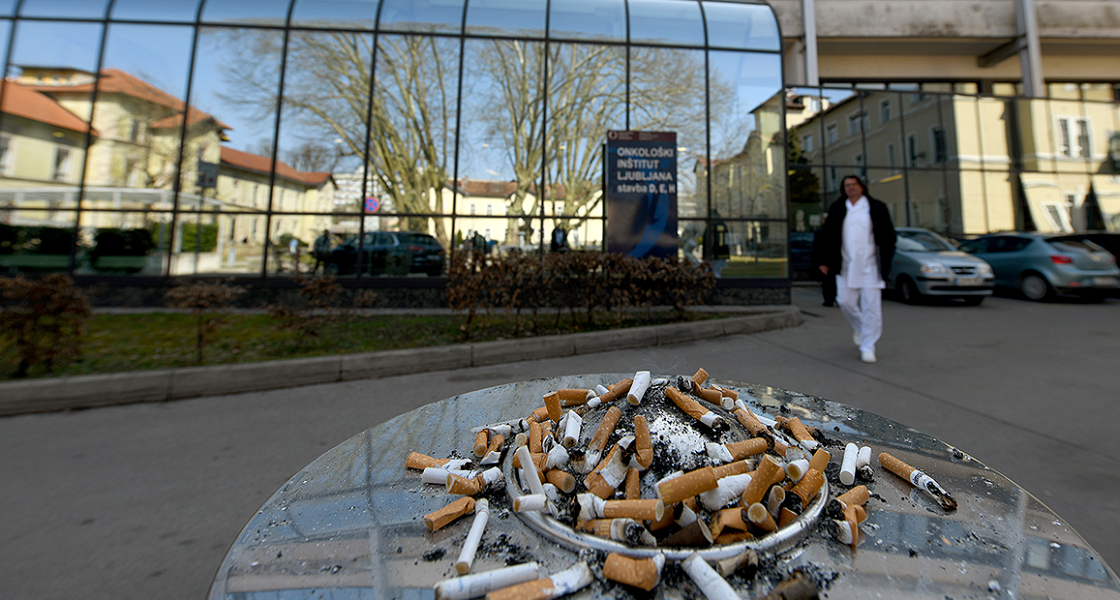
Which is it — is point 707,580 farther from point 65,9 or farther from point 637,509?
point 65,9

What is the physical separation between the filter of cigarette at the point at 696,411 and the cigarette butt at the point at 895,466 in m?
0.40

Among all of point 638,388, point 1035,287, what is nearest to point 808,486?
point 638,388

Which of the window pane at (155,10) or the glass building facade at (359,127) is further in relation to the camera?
the window pane at (155,10)

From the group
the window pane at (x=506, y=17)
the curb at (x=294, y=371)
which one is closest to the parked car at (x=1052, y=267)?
the curb at (x=294, y=371)

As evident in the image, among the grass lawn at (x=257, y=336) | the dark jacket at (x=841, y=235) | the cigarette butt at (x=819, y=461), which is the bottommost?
the grass lawn at (x=257, y=336)

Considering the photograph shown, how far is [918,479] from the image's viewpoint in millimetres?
1112

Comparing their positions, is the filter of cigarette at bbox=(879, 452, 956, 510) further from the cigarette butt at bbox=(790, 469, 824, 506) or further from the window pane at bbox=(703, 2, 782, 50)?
the window pane at bbox=(703, 2, 782, 50)

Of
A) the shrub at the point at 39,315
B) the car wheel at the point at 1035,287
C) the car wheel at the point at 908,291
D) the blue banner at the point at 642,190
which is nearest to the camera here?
the shrub at the point at 39,315

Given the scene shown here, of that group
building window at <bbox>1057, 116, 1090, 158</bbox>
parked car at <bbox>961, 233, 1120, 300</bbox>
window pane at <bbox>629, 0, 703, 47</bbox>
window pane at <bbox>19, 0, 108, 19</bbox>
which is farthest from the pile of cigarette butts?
building window at <bbox>1057, 116, 1090, 158</bbox>

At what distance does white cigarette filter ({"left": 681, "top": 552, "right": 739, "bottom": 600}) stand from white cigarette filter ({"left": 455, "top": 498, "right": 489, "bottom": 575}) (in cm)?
38

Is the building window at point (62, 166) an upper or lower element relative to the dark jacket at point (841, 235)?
upper

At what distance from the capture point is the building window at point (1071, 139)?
651 inches

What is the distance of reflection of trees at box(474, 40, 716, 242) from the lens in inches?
380

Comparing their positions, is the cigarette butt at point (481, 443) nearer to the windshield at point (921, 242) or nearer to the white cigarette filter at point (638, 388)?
the white cigarette filter at point (638, 388)
